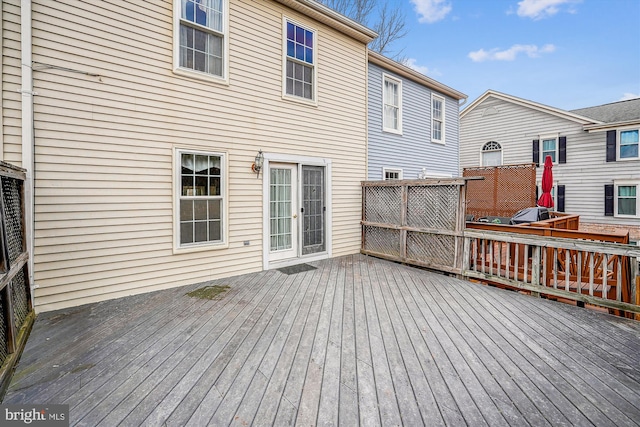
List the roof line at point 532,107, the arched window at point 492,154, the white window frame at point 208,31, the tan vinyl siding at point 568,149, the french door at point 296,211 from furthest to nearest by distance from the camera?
the arched window at point 492,154, the roof line at point 532,107, the tan vinyl siding at point 568,149, the french door at point 296,211, the white window frame at point 208,31

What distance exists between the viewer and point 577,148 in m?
12.3

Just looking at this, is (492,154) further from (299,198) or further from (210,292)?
(210,292)

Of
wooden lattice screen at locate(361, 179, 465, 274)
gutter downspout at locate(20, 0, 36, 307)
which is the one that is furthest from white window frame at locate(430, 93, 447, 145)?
gutter downspout at locate(20, 0, 36, 307)

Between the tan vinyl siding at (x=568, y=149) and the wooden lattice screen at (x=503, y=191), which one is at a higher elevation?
the tan vinyl siding at (x=568, y=149)

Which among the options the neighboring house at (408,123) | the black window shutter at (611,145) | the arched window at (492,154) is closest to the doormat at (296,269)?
the neighboring house at (408,123)

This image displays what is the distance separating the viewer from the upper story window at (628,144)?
1115 centimetres

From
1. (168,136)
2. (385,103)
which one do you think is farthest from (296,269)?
(385,103)

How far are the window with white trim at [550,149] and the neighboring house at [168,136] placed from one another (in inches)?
451

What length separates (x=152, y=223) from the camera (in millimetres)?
4270

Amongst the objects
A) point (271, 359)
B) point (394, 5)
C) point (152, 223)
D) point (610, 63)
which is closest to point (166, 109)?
point (152, 223)

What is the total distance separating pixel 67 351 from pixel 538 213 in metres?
8.67

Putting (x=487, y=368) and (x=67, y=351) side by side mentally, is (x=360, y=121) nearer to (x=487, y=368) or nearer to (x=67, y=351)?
(x=487, y=368)

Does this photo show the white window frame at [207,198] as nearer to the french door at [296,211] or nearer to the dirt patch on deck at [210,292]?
the dirt patch on deck at [210,292]

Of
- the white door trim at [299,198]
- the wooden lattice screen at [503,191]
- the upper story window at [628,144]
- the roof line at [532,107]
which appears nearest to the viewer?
the white door trim at [299,198]
